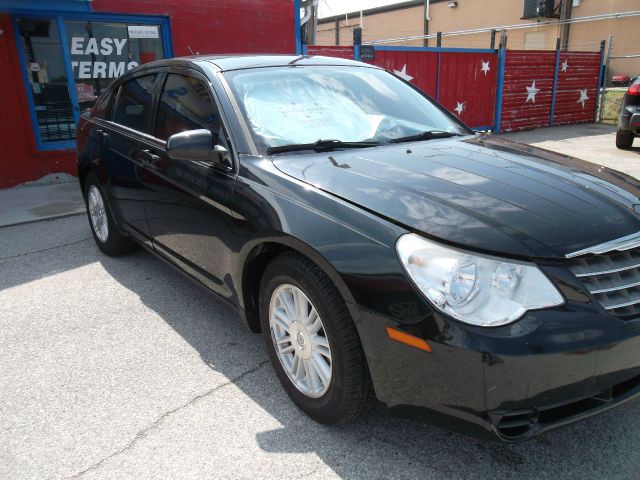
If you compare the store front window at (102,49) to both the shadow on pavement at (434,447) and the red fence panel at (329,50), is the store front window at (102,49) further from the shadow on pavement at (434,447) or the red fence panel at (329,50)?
the shadow on pavement at (434,447)

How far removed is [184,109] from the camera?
129 inches

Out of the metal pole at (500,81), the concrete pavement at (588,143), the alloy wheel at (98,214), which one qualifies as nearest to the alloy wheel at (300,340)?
the alloy wheel at (98,214)

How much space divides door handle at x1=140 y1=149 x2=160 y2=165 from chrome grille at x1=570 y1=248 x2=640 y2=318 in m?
2.56

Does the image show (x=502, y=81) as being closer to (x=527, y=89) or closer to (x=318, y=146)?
(x=527, y=89)

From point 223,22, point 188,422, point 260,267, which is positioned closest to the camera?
point 188,422

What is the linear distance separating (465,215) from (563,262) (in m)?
0.38

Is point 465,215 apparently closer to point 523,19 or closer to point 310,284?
point 310,284

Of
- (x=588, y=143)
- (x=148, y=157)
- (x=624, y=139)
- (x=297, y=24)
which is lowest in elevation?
(x=588, y=143)

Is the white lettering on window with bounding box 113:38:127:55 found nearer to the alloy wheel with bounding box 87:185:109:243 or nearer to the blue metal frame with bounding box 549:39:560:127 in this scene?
the alloy wheel with bounding box 87:185:109:243

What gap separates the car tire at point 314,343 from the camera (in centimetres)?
209

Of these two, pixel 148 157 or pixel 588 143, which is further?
pixel 588 143

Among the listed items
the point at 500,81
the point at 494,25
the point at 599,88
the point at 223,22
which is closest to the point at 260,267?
the point at 223,22

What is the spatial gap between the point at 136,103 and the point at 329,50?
6654mm

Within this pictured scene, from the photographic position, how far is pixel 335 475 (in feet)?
6.95
